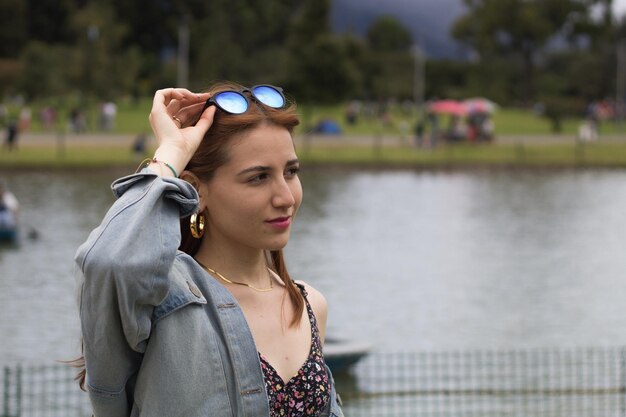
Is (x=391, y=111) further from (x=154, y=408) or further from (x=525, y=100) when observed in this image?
(x=154, y=408)

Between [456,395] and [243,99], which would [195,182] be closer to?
[243,99]

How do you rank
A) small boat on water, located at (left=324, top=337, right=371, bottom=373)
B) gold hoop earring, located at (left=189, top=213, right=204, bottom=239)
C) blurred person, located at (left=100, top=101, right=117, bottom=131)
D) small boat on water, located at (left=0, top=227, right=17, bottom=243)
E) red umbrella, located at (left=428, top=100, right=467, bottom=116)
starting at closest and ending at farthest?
gold hoop earring, located at (left=189, top=213, right=204, bottom=239)
small boat on water, located at (left=324, top=337, right=371, bottom=373)
small boat on water, located at (left=0, top=227, right=17, bottom=243)
blurred person, located at (left=100, top=101, right=117, bottom=131)
red umbrella, located at (left=428, top=100, right=467, bottom=116)

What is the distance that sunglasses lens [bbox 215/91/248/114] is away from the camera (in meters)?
2.79

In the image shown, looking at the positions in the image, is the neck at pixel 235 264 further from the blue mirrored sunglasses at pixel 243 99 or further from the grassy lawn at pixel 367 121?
the grassy lawn at pixel 367 121

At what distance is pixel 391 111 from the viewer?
79.9 metres

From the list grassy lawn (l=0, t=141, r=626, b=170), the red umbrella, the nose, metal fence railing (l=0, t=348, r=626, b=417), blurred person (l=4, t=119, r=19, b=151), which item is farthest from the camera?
the red umbrella

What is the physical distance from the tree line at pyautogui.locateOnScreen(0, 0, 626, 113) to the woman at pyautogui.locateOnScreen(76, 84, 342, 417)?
5416 centimetres

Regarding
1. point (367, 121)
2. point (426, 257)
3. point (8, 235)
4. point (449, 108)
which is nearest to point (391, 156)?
point (449, 108)

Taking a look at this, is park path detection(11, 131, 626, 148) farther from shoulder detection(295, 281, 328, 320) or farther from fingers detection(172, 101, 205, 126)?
fingers detection(172, 101, 205, 126)

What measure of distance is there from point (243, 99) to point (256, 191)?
0.22 meters

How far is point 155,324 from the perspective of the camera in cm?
254

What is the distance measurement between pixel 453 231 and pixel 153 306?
88.0ft

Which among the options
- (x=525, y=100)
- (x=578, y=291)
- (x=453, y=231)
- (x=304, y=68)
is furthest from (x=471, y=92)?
(x=578, y=291)

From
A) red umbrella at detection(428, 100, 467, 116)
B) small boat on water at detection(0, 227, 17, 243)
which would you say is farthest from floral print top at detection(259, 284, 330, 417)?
red umbrella at detection(428, 100, 467, 116)
